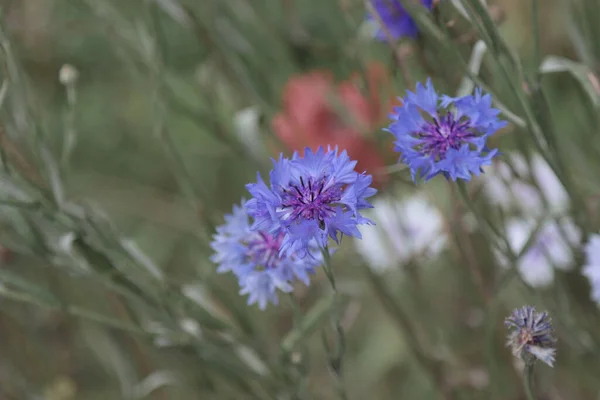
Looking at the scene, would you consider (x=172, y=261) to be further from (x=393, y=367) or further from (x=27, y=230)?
(x=27, y=230)

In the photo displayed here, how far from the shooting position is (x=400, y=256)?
0.70m

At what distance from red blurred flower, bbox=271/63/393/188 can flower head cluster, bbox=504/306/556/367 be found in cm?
39

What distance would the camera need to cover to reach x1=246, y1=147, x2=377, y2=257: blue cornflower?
0.32m

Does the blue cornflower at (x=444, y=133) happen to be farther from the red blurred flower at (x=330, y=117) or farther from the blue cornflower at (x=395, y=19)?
the red blurred flower at (x=330, y=117)

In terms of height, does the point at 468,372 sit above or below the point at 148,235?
below

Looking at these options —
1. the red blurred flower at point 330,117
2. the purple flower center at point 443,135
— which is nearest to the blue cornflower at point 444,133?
Result: the purple flower center at point 443,135

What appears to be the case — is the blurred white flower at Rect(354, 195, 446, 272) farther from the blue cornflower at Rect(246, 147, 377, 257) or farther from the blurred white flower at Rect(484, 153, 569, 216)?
the blue cornflower at Rect(246, 147, 377, 257)

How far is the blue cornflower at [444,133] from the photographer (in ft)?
1.12

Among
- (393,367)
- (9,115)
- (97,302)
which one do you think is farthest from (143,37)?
(393,367)

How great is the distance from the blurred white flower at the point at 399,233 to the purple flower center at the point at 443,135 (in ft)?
1.09

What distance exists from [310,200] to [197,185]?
1.30 ft

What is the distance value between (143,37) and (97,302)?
386mm

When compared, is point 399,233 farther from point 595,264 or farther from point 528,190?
point 595,264

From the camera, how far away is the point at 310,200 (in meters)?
0.33
